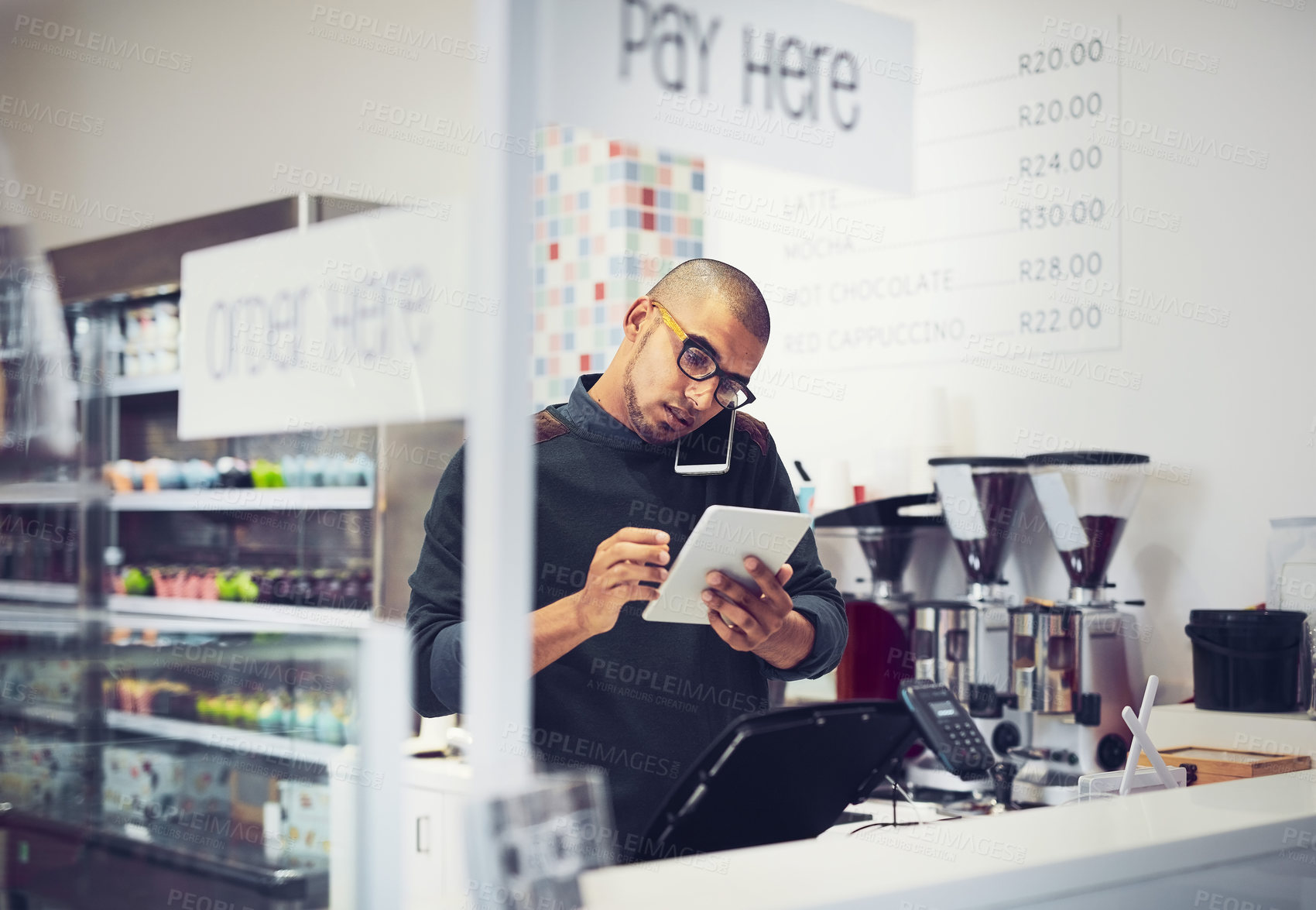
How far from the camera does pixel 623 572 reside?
1854 millimetres

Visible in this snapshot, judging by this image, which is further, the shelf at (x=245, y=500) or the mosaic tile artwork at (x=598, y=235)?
the shelf at (x=245, y=500)

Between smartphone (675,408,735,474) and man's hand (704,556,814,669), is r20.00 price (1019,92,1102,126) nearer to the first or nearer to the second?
smartphone (675,408,735,474)

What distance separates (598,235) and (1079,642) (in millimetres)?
2076

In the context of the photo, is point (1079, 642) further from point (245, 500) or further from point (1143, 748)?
point (245, 500)

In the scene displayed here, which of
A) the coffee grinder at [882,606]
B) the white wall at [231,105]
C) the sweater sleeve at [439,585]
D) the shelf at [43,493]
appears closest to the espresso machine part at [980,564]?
the coffee grinder at [882,606]

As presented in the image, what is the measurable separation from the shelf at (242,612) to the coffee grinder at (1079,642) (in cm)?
199

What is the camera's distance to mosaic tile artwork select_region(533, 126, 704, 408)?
397 centimetres

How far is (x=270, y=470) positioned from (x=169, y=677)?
816 mm

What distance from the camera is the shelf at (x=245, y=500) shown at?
13.5 ft

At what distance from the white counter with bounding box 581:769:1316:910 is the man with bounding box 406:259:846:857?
60cm

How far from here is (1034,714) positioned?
9.83ft

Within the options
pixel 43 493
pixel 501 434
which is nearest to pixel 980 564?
pixel 501 434

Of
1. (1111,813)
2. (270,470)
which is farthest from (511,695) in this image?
(270,470)

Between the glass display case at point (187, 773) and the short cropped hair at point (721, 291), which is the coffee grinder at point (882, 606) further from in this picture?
the glass display case at point (187, 773)
